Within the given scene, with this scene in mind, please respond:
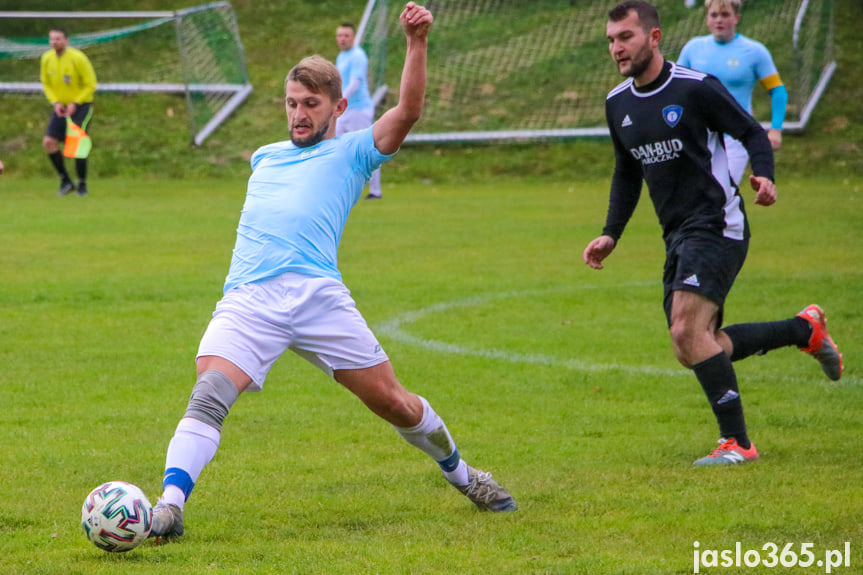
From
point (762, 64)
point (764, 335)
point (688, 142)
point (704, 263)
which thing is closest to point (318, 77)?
point (688, 142)

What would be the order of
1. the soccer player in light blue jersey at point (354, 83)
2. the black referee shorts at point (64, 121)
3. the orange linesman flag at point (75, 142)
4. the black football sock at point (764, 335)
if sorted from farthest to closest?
1. the black referee shorts at point (64, 121)
2. the orange linesman flag at point (75, 142)
3. the soccer player in light blue jersey at point (354, 83)
4. the black football sock at point (764, 335)

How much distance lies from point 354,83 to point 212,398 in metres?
13.3

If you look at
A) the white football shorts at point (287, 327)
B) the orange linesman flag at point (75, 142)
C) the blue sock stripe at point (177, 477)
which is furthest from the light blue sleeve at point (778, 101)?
the orange linesman flag at point (75, 142)

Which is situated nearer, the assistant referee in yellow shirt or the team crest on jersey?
the team crest on jersey

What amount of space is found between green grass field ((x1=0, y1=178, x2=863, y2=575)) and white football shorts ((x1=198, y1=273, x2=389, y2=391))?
0.67 meters

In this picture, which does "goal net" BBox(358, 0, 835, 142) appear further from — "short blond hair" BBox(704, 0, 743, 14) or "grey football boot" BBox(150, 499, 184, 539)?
"grey football boot" BBox(150, 499, 184, 539)

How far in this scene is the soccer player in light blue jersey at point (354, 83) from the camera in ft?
56.5

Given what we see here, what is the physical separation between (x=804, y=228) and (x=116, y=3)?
19005 mm

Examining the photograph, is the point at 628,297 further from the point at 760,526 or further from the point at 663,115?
the point at 760,526

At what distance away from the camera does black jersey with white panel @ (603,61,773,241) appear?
227 inches

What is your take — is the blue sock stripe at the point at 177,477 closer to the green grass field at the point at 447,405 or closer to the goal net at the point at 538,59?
the green grass field at the point at 447,405

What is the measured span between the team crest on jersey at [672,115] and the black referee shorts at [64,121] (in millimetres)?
14036

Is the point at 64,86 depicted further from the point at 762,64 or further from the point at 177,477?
the point at 177,477

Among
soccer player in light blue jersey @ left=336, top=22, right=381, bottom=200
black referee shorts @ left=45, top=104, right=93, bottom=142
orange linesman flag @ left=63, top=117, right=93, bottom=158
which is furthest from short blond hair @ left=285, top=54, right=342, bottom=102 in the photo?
black referee shorts @ left=45, top=104, right=93, bottom=142
